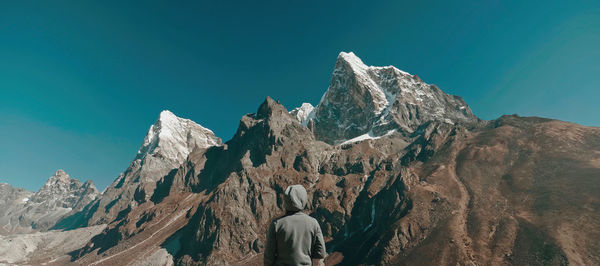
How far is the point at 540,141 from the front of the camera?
532ft

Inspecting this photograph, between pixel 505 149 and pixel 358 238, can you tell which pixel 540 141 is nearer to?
pixel 505 149

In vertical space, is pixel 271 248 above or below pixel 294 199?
below

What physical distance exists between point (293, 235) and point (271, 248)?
1.84ft

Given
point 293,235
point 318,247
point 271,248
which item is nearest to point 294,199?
point 293,235

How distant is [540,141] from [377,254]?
395 ft

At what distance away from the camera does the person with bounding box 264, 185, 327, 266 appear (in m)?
5.81

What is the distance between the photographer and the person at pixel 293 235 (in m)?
5.81

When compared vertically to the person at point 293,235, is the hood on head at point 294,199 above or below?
above

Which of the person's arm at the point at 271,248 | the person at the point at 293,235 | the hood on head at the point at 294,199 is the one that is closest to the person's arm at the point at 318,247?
the person at the point at 293,235

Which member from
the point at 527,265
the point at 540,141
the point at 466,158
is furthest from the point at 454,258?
the point at 540,141

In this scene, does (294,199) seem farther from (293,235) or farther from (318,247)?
(318,247)

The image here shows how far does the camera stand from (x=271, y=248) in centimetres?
586

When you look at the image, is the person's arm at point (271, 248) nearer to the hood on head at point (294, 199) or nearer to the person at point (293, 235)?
the person at point (293, 235)

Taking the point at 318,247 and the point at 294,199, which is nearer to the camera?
the point at 294,199
